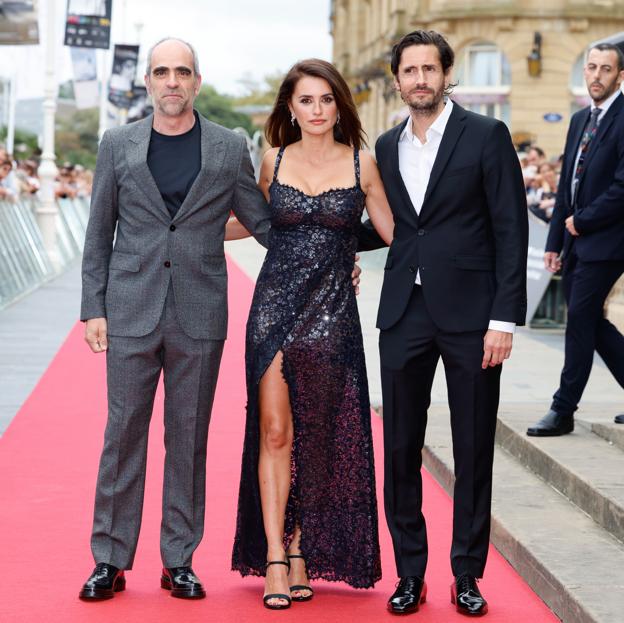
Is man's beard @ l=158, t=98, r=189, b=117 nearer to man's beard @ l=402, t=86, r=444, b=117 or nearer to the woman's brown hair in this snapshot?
the woman's brown hair

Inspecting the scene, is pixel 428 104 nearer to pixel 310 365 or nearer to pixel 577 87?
pixel 310 365

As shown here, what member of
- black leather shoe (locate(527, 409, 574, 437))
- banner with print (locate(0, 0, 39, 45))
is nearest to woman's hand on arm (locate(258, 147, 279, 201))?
black leather shoe (locate(527, 409, 574, 437))

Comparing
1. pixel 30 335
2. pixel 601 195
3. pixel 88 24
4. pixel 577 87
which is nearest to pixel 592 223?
pixel 601 195

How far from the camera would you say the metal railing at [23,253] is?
18.4 metres

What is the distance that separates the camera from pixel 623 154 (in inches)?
287

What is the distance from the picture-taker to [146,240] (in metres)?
5.21

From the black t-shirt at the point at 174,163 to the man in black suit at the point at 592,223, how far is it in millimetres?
2755

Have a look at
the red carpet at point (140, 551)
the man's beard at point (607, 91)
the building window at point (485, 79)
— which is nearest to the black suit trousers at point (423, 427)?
the red carpet at point (140, 551)

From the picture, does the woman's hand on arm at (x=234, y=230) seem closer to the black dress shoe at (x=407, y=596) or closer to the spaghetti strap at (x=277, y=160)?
the spaghetti strap at (x=277, y=160)

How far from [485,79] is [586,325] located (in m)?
38.2

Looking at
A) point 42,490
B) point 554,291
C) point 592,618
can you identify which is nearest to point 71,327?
point 554,291

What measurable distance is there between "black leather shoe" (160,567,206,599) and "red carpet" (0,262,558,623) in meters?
0.04

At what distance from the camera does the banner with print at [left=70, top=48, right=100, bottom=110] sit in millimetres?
32406

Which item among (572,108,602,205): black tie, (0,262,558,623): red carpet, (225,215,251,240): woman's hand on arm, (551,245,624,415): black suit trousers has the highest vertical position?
(572,108,602,205): black tie
